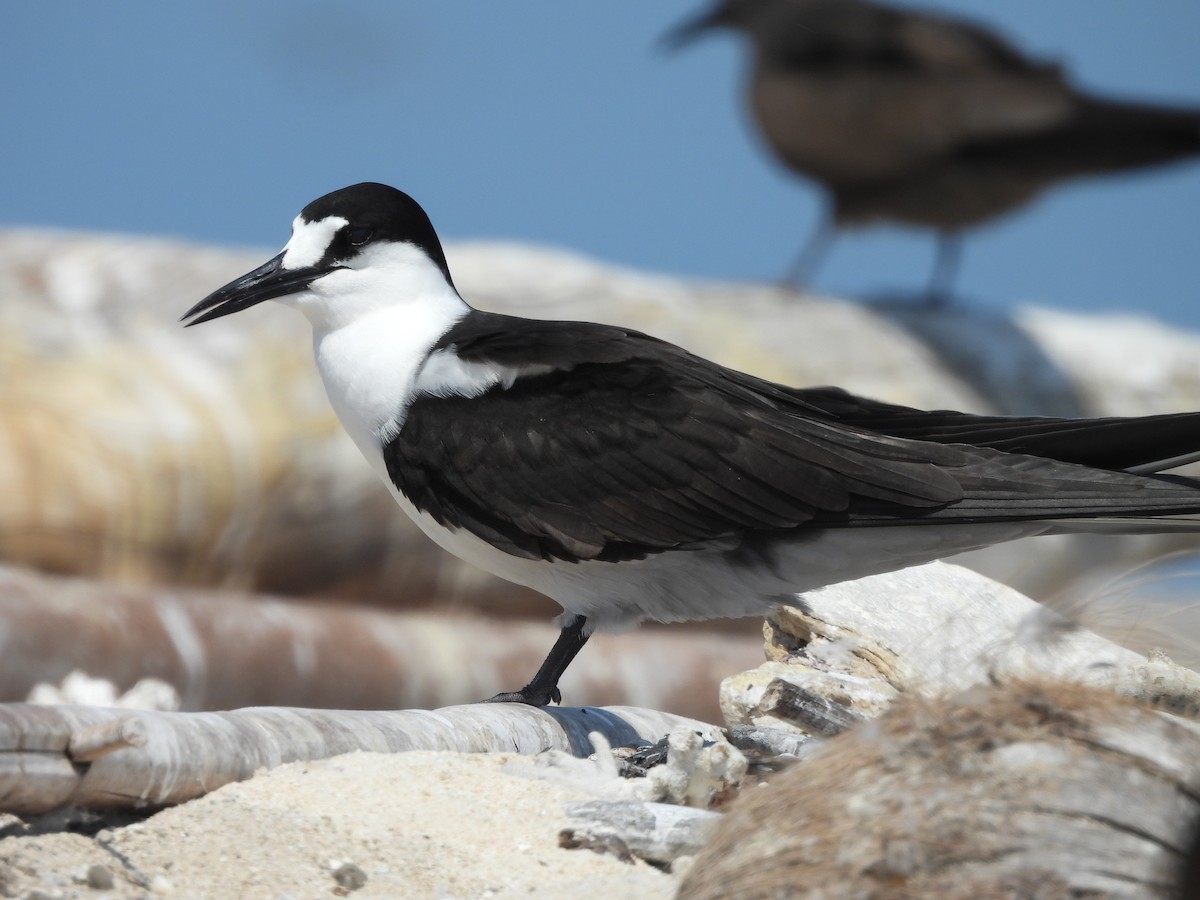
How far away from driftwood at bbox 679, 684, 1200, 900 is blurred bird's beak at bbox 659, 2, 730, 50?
1584 centimetres

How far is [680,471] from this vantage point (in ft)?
15.4

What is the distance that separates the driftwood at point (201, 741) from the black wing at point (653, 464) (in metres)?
0.61

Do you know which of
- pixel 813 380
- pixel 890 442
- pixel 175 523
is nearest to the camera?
pixel 890 442

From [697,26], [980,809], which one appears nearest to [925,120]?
[697,26]

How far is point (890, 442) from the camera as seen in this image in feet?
15.6

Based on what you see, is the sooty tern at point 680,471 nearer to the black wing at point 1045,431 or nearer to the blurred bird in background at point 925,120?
the black wing at point 1045,431

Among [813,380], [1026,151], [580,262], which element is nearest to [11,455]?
[580,262]

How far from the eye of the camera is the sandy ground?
3127 millimetres

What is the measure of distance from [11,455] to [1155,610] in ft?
28.0

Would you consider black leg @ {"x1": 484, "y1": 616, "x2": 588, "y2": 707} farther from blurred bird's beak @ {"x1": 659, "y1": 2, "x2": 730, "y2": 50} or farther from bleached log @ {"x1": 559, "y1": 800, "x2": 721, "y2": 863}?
blurred bird's beak @ {"x1": 659, "y1": 2, "x2": 730, "y2": 50}

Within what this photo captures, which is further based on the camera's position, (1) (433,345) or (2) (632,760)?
(1) (433,345)

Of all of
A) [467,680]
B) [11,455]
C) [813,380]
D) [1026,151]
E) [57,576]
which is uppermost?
[1026,151]

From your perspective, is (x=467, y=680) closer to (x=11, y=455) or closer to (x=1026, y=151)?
(x=11, y=455)

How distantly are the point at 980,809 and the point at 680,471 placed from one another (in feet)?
7.18
